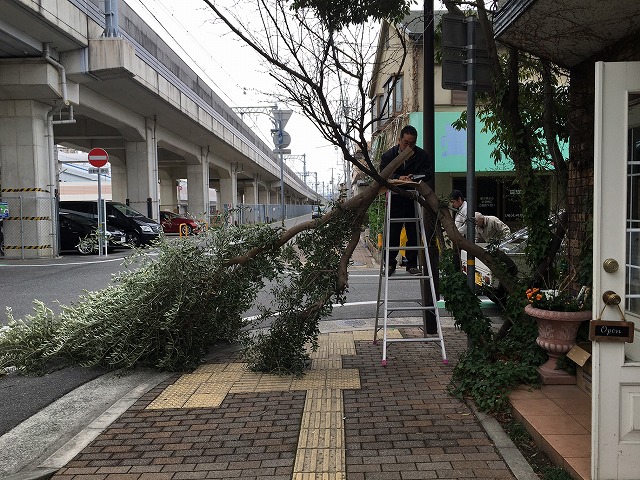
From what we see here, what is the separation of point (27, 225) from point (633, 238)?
17043 mm

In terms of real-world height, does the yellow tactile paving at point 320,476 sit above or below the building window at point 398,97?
below

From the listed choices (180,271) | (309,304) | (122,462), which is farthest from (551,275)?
(122,462)

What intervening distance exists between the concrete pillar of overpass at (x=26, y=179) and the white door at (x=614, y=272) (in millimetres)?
16798

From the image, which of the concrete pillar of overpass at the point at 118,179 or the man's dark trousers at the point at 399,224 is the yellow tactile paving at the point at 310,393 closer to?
the man's dark trousers at the point at 399,224

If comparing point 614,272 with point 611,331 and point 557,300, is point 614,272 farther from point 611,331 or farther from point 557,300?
point 557,300

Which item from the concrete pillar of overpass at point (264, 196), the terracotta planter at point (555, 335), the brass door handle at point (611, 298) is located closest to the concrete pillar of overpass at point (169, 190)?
the concrete pillar of overpass at point (264, 196)

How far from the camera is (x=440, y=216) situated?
5.38m

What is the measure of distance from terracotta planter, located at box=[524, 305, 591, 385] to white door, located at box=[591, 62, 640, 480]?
118 cm

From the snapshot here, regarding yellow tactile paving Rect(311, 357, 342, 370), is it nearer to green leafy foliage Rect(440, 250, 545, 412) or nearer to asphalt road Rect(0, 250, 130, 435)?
green leafy foliage Rect(440, 250, 545, 412)

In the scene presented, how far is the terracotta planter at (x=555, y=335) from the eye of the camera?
4106mm

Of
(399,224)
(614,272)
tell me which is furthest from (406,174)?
(614,272)

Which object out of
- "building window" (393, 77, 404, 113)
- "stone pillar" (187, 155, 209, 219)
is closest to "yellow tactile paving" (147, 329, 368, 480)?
"building window" (393, 77, 404, 113)

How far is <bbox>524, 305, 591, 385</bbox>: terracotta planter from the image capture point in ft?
13.5

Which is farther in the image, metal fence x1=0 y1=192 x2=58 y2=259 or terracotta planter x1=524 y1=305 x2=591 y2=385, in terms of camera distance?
metal fence x1=0 y1=192 x2=58 y2=259
